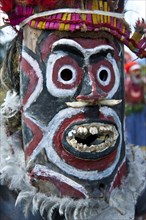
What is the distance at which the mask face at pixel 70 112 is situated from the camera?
246 cm

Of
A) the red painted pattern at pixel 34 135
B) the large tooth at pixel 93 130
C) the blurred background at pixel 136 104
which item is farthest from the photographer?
the blurred background at pixel 136 104

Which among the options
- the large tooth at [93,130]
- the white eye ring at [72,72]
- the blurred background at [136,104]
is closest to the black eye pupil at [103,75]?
the white eye ring at [72,72]

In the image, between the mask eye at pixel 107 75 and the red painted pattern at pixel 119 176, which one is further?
the red painted pattern at pixel 119 176

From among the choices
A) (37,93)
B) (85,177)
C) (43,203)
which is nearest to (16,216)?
(43,203)

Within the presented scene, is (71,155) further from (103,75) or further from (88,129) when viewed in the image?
(103,75)

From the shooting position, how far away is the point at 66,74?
99.0 inches

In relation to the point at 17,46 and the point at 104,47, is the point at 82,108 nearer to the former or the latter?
the point at 104,47

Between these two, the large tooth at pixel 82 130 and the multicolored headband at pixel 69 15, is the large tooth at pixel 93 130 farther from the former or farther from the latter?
the multicolored headband at pixel 69 15

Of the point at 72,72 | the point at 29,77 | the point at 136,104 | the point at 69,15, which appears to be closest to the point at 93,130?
the point at 72,72

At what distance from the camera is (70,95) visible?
2.47 m

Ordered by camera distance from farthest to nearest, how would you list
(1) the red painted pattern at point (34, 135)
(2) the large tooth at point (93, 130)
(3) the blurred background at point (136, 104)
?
(3) the blurred background at point (136, 104) → (1) the red painted pattern at point (34, 135) → (2) the large tooth at point (93, 130)

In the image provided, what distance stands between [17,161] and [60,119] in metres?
0.30

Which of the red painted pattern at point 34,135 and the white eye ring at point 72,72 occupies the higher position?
the white eye ring at point 72,72

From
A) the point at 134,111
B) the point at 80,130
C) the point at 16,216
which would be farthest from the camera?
the point at 134,111
